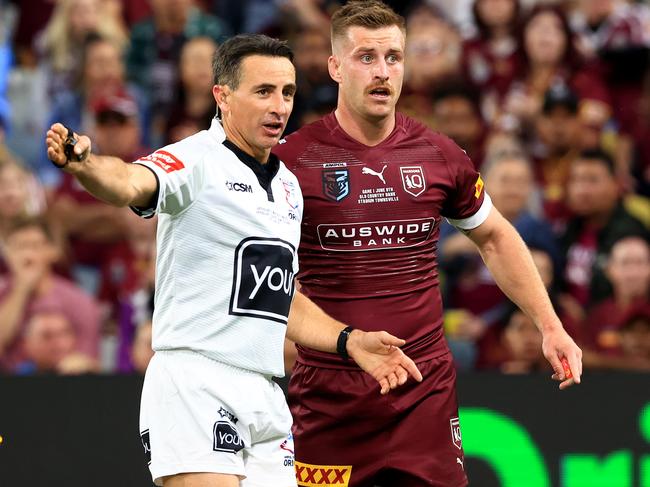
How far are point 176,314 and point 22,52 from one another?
24.6 feet

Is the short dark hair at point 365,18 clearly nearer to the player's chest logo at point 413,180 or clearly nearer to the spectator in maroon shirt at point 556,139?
the player's chest logo at point 413,180

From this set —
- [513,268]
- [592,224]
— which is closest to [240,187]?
[513,268]

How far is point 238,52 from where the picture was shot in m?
5.21

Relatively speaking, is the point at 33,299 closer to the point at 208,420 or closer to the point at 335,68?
the point at 335,68

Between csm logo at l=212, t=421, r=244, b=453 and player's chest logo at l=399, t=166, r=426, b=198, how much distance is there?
150 cm

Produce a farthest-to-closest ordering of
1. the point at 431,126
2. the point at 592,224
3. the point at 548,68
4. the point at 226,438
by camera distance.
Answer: the point at 548,68 < the point at 431,126 < the point at 592,224 < the point at 226,438

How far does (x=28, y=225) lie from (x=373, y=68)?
4.23m

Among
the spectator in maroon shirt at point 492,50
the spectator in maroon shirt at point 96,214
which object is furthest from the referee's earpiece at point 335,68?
the spectator in maroon shirt at point 492,50

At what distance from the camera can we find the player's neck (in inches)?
237

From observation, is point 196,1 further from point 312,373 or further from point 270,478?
point 270,478

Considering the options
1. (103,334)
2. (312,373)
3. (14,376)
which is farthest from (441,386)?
(103,334)

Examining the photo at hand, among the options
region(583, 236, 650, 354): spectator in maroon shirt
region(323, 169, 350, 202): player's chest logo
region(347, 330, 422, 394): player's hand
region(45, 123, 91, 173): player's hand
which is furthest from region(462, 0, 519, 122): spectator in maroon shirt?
region(45, 123, 91, 173): player's hand

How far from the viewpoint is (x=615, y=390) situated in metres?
7.89

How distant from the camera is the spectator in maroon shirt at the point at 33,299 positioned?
8.75 m
